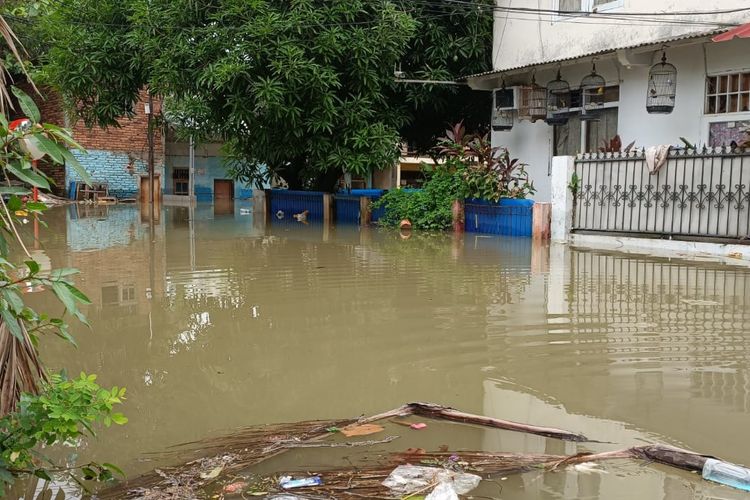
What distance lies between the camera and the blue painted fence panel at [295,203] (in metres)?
19.5

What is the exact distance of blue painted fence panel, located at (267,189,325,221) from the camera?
19.5 metres

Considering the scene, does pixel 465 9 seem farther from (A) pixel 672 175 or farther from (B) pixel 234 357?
(B) pixel 234 357

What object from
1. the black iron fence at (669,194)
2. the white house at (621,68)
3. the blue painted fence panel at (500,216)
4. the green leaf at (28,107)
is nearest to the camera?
the green leaf at (28,107)

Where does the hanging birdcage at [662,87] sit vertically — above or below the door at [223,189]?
above

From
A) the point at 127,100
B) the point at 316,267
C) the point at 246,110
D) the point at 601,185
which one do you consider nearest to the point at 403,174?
the point at 127,100

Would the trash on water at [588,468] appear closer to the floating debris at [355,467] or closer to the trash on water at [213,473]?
the floating debris at [355,467]

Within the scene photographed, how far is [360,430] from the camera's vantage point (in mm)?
3664

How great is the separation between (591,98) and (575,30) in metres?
1.39

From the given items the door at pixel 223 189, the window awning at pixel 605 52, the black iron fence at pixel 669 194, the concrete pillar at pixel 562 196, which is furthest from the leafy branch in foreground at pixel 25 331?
the door at pixel 223 189

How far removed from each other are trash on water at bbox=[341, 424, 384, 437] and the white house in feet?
32.5

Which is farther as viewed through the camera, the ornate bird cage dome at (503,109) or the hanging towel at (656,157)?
the ornate bird cage dome at (503,109)

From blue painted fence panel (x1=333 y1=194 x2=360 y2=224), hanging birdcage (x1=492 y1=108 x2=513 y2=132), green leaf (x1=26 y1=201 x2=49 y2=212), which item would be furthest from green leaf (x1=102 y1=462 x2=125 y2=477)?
blue painted fence panel (x1=333 y1=194 x2=360 y2=224)

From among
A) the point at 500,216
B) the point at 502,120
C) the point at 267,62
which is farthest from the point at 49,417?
the point at 502,120

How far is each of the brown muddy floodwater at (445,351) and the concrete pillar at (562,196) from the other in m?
2.57
